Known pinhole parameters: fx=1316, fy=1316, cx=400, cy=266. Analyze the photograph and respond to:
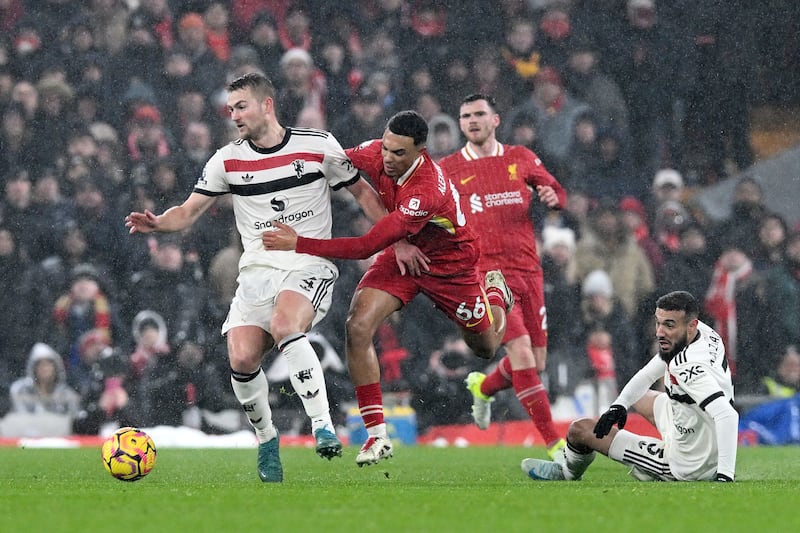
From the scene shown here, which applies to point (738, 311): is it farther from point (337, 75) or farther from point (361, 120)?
point (337, 75)

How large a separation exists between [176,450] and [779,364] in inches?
228

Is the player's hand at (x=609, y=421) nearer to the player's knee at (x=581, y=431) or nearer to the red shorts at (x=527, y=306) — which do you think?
the player's knee at (x=581, y=431)

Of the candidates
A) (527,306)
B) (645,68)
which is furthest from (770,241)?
(527,306)

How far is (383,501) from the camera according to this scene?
5.64m

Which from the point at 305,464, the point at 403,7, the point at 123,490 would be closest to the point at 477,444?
the point at 305,464

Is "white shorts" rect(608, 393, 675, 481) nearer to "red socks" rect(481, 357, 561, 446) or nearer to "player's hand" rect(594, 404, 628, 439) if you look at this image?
"player's hand" rect(594, 404, 628, 439)

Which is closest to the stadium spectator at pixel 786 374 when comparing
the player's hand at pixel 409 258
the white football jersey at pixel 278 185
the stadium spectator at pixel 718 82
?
the stadium spectator at pixel 718 82

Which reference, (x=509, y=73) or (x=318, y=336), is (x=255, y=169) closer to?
(x=318, y=336)

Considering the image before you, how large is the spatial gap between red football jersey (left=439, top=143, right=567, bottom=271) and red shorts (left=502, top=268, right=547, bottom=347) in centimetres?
9

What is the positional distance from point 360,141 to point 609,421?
689 cm

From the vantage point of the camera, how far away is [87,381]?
1222cm

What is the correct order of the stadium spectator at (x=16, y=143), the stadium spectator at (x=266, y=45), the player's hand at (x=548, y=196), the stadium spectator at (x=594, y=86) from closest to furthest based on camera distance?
the player's hand at (x=548, y=196)
the stadium spectator at (x=16, y=143)
the stadium spectator at (x=266, y=45)
the stadium spectator at (x=594, y=86)

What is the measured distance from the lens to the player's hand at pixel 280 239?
6.75 m

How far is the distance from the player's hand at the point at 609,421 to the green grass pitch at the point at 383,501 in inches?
11.2
